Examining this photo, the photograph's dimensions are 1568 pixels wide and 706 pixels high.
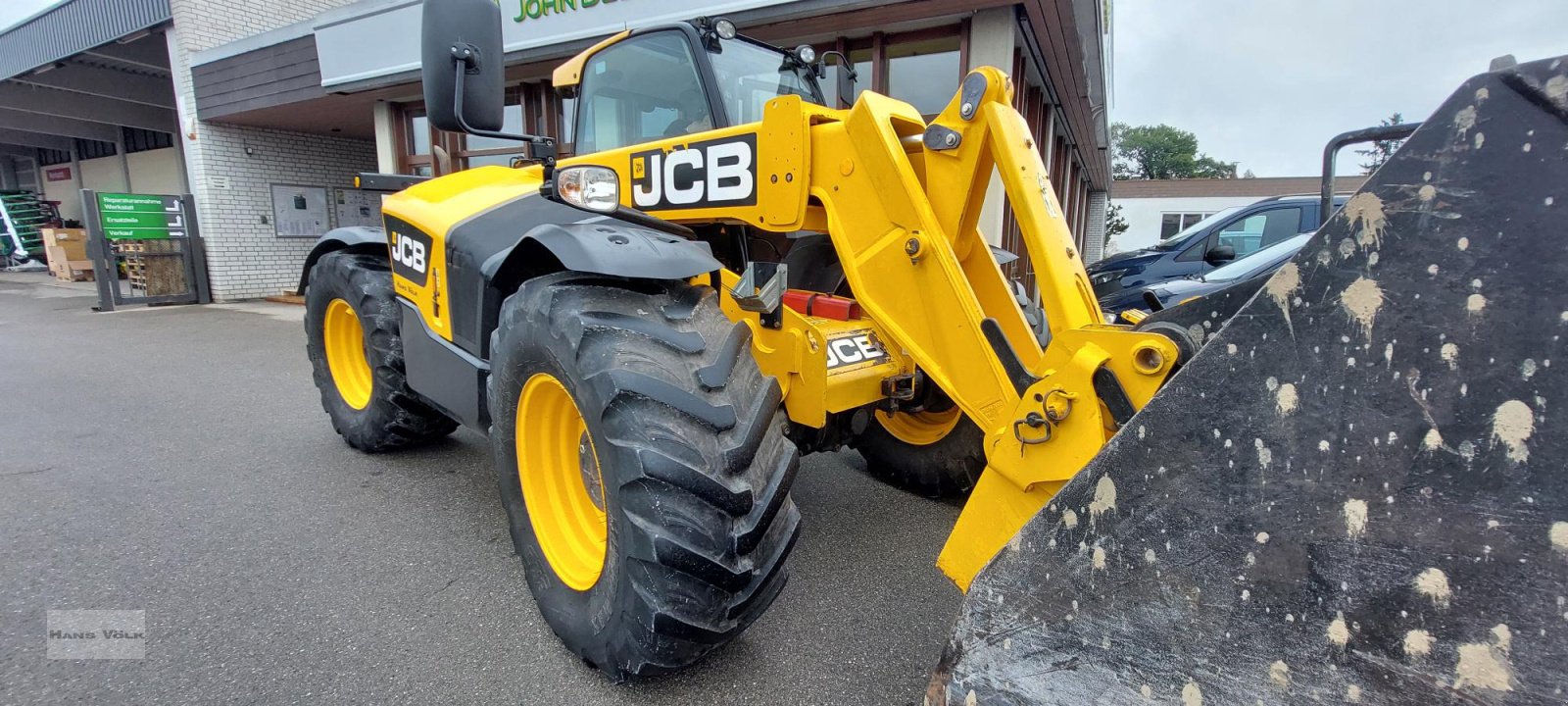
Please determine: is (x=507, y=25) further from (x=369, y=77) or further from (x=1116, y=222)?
(x=1116, y=222)

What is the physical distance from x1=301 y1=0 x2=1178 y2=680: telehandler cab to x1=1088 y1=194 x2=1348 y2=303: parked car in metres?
5.48

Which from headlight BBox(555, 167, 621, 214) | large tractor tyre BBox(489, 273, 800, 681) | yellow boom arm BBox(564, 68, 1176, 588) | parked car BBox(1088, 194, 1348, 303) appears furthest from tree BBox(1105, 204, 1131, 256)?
large tractor tyre BBox(489, 273, 800, 681)

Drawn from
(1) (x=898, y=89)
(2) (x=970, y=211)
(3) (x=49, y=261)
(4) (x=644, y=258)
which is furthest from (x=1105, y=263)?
(3) (x=49, y=261)

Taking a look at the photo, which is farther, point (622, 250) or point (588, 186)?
point (588, 186)

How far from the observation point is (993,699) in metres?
1.37

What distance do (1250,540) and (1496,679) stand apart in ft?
1.01

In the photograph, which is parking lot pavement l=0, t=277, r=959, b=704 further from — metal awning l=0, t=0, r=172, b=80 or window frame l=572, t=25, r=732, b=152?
metal awning l=0, t=0, r=172, b=80

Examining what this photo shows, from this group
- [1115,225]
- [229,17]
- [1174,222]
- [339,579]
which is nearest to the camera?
[339,579]

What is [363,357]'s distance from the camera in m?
4.24

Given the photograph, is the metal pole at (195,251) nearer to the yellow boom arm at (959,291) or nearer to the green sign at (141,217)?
the green sign at (141,217)

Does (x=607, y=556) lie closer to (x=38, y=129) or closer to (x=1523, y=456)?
(x=1523, y=456)

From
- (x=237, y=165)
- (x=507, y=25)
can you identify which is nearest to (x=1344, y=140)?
(x=507, y=25)

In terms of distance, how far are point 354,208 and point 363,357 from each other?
39.6 feet

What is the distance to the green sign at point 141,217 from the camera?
10.8m
